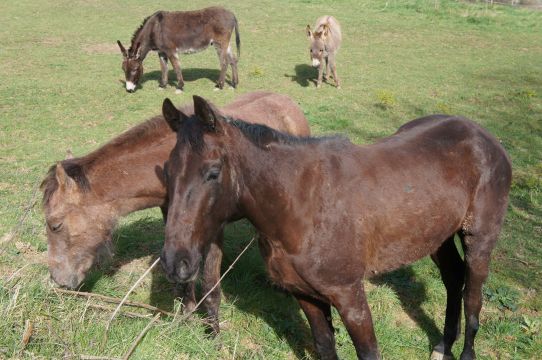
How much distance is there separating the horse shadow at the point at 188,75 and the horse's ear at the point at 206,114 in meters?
11.0

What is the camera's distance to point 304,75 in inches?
552

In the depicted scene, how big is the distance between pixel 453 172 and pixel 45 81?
11.9 meters

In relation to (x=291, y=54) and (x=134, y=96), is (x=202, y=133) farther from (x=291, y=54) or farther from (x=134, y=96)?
(x=291, y=54)

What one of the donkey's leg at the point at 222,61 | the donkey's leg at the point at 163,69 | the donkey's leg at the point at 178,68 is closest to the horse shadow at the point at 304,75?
the donkey's leg at the point at 222,61

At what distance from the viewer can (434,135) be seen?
3.49 metres

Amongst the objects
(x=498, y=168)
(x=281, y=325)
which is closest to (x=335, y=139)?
(x=498, y=168)

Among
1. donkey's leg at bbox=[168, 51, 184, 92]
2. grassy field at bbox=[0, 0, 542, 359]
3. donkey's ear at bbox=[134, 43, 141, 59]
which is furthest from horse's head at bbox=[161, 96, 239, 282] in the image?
donkey's ear at bbox=[134, 43, 141, 59]

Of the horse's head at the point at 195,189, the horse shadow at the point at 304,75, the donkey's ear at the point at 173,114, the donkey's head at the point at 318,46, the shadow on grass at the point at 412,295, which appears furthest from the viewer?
the horse shadow at the point at 304,75

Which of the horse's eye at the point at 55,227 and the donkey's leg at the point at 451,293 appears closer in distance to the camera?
the horse's eye at the point at 55,227

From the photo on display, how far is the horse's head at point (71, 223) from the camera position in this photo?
3.51 meters

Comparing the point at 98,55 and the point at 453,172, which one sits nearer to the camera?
the point at 453,172

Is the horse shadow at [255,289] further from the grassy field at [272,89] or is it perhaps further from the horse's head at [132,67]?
the horse's head at [132,67]

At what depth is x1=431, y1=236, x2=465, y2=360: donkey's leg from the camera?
13.0 ft

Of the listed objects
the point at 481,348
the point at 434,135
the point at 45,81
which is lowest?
the point at 481,348
